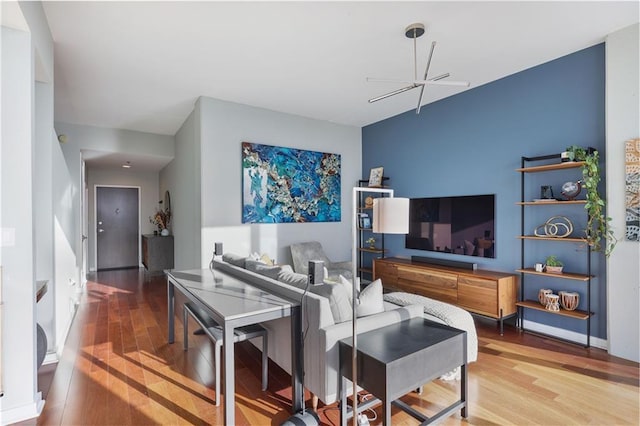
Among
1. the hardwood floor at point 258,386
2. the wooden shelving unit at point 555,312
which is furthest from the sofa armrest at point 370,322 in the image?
the wooden shelving unit at point 555,312

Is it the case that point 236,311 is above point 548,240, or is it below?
below

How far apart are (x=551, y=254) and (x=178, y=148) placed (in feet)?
18.0

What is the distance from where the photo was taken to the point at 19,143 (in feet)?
6.49

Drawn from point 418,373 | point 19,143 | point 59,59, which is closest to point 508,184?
point 418,373

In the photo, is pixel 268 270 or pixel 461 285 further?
pixel 461 285

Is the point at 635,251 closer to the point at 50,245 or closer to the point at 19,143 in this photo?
the point at 19,143

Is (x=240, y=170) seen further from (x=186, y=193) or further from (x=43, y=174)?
(x=43, y=174)

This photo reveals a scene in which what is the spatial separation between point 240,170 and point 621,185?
3947mm

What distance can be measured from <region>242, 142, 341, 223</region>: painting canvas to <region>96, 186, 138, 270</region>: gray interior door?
4.51m

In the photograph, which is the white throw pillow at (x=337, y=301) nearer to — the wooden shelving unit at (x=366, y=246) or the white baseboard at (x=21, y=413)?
the white baseboard at (x=21, y=413)

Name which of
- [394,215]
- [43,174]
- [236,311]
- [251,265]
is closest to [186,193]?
[43,174]

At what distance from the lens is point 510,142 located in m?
3.71

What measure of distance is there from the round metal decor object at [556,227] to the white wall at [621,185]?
0.37 metres

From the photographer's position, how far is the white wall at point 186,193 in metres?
4.39
